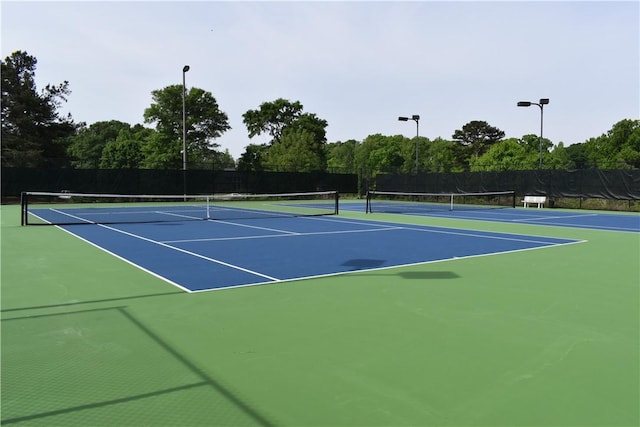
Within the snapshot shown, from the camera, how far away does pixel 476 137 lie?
77.2 metres

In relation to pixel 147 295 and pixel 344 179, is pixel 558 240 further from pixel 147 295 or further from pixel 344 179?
pixel 344 179

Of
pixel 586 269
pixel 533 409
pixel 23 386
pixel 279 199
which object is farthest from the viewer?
pixel 279 199

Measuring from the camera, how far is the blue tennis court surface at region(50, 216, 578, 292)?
669 cm

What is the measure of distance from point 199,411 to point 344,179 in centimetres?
3293

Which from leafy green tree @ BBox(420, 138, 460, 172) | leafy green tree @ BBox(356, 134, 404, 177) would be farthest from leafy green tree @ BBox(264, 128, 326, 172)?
leafy green tree @ BBox(356, 134, 404, 177)

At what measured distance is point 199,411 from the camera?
8.87 feet

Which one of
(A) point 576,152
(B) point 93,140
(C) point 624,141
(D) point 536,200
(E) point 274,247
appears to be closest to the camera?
(E) point 274,247

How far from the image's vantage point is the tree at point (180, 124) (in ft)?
145

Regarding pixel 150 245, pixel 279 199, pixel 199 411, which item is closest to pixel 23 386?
pixel 199 411

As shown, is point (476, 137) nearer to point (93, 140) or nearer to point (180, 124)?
point (180, 124)

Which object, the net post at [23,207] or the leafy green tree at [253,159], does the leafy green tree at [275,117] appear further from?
the net post at [23,207]

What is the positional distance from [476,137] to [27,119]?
200 ft

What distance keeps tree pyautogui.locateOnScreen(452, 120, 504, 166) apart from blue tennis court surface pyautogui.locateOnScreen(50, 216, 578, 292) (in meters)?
65.0

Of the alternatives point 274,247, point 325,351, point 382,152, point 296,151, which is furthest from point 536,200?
point 382,152
